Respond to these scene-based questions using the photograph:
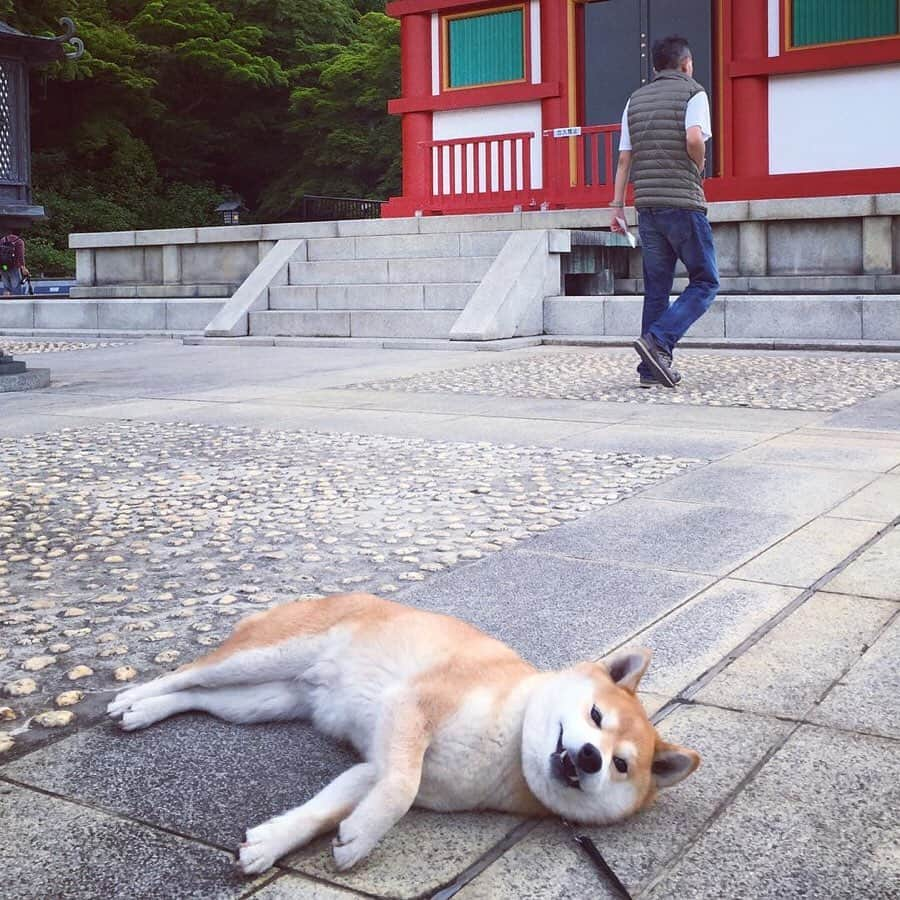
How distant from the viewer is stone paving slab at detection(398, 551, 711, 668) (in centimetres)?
300

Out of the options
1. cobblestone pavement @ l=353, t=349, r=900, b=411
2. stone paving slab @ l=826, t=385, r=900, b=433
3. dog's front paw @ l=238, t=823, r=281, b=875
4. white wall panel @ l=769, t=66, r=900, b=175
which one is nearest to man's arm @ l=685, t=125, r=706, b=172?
cobblestone pavement @ l=353, t=349, r=900, b=411

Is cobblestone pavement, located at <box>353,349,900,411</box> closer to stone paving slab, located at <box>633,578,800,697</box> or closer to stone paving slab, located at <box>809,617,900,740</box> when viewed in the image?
stone paving slab, located at <box>633,578,800,697</box>

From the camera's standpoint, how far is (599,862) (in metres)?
1.89

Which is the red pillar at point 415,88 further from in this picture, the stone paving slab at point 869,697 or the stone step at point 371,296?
the stone paving slab at point 869,697

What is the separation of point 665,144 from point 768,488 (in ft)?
13.0

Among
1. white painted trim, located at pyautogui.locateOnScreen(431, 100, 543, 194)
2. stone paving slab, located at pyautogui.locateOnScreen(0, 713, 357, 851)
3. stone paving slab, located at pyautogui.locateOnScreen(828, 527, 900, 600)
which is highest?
white painted trim, located at pyautogui.locateOnScreen(431, 100, 543, 194)

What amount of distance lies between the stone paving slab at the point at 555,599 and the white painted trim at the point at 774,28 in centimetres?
1528

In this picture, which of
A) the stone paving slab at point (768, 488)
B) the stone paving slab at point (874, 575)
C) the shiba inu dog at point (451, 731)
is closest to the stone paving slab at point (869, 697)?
the stone paving slab at point (874, 575)

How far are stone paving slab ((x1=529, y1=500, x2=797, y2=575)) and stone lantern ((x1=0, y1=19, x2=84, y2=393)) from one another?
6.03 m

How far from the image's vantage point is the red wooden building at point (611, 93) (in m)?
16.8

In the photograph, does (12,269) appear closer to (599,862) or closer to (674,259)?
(674,259)

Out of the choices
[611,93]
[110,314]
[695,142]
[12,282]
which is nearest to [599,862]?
[695,142]

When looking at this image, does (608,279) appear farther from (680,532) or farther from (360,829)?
(360,829)

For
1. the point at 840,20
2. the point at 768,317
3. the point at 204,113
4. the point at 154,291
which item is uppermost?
the point at 204,113
